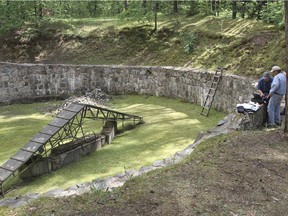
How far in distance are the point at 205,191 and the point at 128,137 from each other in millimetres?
6352

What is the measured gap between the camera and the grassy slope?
49.0 feet

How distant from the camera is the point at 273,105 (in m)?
8.72

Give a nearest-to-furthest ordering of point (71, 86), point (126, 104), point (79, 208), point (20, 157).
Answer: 1. point (79, 208)
2. point (20, 157)
3. point (126, 104)
4. point (71, 86)

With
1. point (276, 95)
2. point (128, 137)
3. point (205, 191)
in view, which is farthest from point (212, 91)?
point (205, 191)

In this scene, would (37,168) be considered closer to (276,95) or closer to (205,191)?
(205,191)

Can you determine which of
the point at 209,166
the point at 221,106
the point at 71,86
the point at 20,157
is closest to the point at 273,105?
→ the point at 209,166

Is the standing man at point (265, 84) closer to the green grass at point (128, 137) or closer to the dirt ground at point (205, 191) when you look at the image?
the dirt ground at point (205, 191)

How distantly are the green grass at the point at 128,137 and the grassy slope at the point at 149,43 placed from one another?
226 centimetres

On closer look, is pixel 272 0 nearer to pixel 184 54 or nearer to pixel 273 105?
pixel 184 54

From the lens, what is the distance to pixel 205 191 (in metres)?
5.63

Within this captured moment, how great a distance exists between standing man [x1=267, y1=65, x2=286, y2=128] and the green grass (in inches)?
105

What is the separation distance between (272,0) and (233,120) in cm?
1227

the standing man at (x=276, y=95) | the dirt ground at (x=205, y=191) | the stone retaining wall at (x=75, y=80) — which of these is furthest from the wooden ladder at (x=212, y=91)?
the dirt ground at (x=205, y=191)

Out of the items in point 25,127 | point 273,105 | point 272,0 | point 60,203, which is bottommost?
point 25,127
